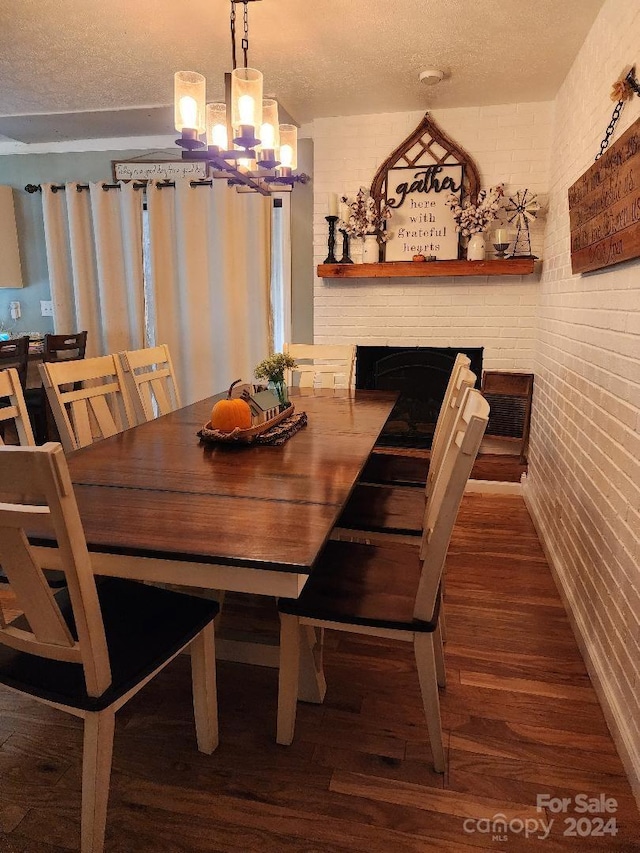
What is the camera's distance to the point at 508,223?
140 inches

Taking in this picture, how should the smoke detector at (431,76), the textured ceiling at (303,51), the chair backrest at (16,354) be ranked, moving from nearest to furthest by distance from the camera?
the textured ceiling at (303,51) < the smoke detector at (431,76) < the chair backrest at (16,354)

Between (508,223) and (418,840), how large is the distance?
3.38 m

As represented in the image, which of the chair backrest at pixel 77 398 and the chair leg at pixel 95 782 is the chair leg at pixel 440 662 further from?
the chair backrest at pixel 77 398

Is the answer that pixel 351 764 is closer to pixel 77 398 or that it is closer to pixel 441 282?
pixel 77 398

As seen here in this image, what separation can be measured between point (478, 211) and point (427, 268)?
1.49 feet

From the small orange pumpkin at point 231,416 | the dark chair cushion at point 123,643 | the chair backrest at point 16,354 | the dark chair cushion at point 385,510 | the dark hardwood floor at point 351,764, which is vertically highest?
Result: the chair backrest at point 16,354

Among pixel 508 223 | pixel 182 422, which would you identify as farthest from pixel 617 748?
pixel 508 223

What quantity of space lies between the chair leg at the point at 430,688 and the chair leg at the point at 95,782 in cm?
74

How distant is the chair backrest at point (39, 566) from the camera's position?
0.92 meters

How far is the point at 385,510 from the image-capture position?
2.04 metres

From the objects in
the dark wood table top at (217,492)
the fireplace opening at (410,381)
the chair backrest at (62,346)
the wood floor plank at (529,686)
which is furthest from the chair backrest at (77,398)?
the fireplace opening at (410,381)

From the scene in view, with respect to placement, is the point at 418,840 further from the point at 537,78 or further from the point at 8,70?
the point at 8,70

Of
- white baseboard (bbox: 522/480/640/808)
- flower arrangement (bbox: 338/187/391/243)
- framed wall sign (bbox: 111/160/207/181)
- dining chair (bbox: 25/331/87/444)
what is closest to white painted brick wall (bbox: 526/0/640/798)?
white baseboard (bbox: 522/480/640/808)

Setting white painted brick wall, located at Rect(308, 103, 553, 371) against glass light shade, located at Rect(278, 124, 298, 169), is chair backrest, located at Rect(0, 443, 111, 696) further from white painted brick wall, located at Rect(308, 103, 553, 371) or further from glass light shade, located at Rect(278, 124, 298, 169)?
white painted brick wall, located at Rect(308, 103, 553, 371)
